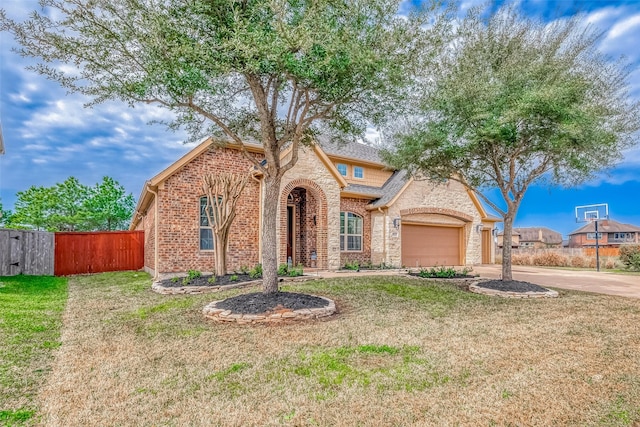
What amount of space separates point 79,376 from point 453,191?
17744mm

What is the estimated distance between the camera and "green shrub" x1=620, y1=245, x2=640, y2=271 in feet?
57.8

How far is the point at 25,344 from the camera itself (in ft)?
16.4

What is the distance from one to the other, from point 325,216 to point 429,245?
686cm

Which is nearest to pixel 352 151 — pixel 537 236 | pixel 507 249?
pixel 507 249

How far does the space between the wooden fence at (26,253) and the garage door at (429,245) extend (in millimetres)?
15511

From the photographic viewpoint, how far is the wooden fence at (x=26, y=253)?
1270 cm

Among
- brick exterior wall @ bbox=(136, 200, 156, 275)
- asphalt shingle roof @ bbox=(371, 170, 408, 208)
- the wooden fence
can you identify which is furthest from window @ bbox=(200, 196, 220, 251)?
asphalt shingle roof @ bbox=(371, 170, 408, 208)

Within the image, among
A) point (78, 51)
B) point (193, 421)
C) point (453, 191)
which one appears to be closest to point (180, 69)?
point (78, 51)

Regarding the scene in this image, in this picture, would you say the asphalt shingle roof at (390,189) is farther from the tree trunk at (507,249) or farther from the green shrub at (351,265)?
the tree trunk at (507,249)

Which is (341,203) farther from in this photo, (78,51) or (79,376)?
(79,376)

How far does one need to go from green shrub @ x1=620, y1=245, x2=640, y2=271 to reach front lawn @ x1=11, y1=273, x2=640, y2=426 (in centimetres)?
1400

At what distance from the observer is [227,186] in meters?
10.3

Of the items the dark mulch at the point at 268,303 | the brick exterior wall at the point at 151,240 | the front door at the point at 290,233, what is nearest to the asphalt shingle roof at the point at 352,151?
the front door at the point at 290,233

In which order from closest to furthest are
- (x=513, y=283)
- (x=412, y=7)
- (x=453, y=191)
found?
(x=412, y=7) → (x=513, y=283) → (x=453, y=191)
